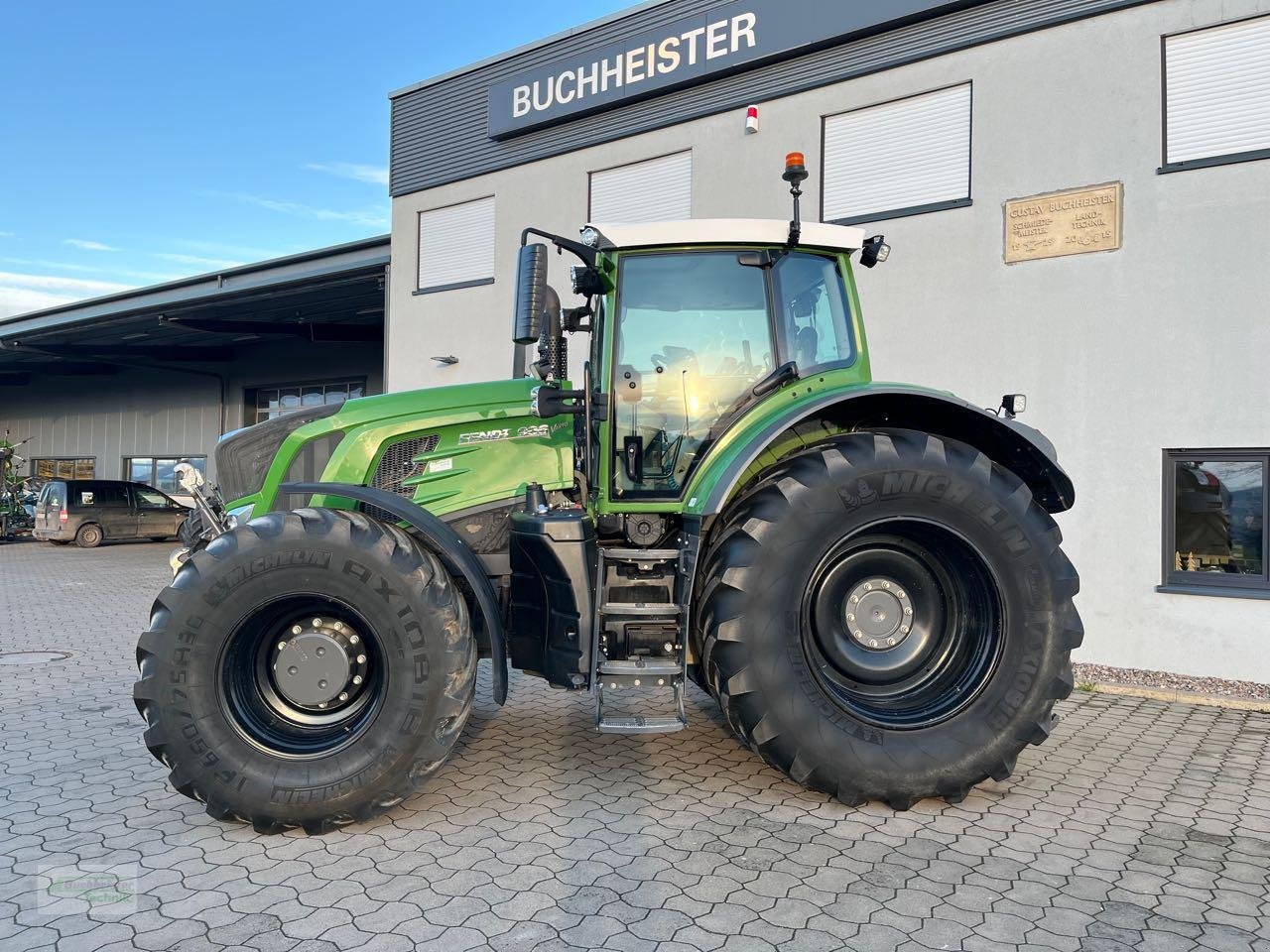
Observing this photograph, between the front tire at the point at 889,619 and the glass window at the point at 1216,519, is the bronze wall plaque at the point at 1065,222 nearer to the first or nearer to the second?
the glass window at the point at 1216,519

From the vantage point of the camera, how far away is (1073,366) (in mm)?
7223

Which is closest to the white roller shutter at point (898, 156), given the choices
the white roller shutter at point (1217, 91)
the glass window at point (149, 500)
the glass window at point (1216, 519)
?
the white roller shutter at point (1217, 91)

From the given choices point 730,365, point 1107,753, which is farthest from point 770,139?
point 1107,753

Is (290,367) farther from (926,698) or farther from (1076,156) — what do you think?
(926,698)

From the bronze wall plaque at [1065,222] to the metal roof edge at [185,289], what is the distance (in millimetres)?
9011

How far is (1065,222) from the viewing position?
727 centimetres

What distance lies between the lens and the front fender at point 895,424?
3891 mm

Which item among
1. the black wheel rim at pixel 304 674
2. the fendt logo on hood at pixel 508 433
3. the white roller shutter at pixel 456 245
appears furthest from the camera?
the white roller shutter at pixel 456 245

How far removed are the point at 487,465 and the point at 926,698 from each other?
2374 mm

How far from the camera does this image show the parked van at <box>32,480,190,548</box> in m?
19.2

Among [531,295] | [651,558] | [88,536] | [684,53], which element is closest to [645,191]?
[684,53]

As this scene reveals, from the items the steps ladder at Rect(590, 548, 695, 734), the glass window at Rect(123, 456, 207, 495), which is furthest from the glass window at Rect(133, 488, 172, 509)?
the steps ladder at Rect(590, 548, 695, 734)

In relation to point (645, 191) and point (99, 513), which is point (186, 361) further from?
point (645, 191)

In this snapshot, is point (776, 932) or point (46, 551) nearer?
point (776, 932)
